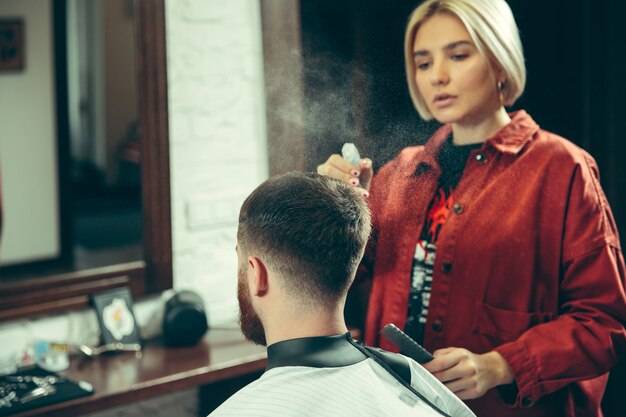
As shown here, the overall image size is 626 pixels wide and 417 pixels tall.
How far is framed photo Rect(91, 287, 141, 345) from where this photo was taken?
8.55 feet

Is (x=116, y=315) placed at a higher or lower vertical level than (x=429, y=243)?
lower

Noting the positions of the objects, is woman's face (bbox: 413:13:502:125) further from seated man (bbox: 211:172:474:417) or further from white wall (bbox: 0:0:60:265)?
white wall (bbox: 0:0:60:265)

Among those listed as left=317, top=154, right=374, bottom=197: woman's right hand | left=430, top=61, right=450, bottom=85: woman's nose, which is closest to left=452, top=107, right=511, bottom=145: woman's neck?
left=430, top=61, right=450, bottom=85: woman's nose

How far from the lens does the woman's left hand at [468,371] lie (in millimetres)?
1684

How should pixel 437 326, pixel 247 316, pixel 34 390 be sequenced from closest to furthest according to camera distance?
1. pixel 247 316
2. pixel 437 326
3. pixel 34 390

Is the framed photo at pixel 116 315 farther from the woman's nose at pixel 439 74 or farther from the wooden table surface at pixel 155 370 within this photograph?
the woman's nose at pixel 439 74

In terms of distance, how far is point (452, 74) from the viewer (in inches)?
74.4

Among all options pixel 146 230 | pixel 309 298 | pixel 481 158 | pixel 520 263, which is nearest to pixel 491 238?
pixel 520 263

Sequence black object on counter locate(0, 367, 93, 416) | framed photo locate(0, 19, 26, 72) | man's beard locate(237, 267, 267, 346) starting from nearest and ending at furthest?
1. man's beard locate(237, 267, 267, 346)
2. black object on counter locate(0, 367, 93, 416)
3. framed photo locate(0, 19, 26, 72)

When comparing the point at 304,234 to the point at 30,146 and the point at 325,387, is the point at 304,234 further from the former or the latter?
the point at 30,146

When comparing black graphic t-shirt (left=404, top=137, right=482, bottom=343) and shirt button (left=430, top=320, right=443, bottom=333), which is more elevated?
black graphic t-shirt (left=404, top=137, right=482, bottom=343)

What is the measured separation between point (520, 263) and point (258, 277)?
727 millimetres

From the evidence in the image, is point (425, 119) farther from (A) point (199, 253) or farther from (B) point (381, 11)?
(A) point (199, 253)

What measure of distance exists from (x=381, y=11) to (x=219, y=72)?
0.89m
